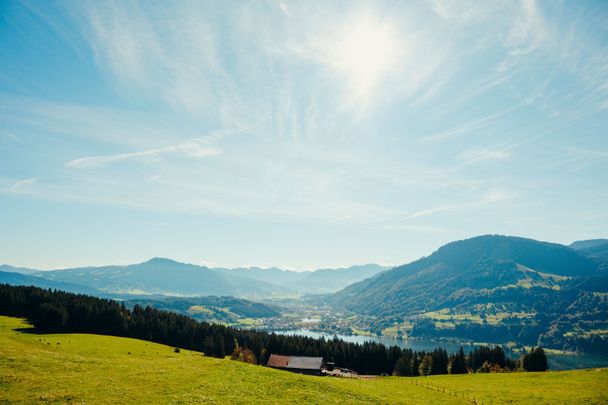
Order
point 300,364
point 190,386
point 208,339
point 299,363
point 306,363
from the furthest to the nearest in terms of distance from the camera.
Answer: point 208,339
point 299,363
point 306,363
point 300,364
point 190,386

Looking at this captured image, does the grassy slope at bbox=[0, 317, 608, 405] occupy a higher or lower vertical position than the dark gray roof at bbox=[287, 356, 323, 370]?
higher

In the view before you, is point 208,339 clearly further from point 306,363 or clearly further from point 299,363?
point 306,363

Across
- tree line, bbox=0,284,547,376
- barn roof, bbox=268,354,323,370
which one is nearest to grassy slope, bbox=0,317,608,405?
barn roof, bbox=268,354,323,370

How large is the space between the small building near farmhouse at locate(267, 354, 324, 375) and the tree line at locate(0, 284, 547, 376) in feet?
56.6

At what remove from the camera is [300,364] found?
99062 millimetres

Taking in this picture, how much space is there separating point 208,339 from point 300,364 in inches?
1766

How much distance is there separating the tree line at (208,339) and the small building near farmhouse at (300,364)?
679 inches

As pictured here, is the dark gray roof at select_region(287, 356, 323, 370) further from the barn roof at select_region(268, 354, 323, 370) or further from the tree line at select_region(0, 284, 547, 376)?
the tree line at select_region(0, 284, 547, 376)

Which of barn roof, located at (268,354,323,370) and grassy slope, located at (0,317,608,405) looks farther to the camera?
barn roof, located at (268,354,323,370)

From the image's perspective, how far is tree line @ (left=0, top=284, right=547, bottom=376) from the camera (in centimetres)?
11294

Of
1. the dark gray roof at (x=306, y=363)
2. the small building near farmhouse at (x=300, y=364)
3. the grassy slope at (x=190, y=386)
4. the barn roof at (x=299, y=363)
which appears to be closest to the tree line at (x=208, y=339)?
the barn roof at (x=299, y=363)

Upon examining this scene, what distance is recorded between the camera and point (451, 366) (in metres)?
117

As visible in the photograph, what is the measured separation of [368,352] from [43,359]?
114331mm

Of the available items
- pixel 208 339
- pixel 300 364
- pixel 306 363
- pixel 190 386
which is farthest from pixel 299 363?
pixel 190 386
